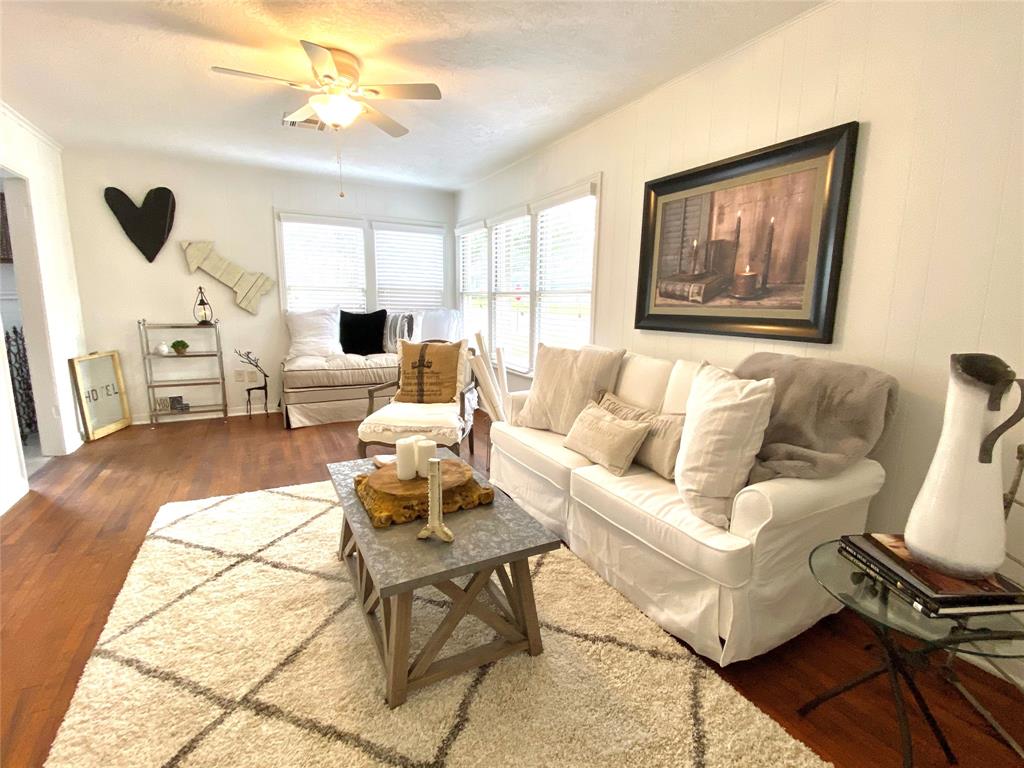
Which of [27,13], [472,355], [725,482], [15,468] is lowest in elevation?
[15,468]

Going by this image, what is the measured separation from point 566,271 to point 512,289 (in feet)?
3.00

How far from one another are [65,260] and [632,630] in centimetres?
502

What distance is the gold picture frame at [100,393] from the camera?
149 inches

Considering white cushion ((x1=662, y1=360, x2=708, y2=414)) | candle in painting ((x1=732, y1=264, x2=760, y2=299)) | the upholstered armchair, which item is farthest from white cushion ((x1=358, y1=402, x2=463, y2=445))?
candle in painting ((x1=732, y1=264, x2=760, y2=299))

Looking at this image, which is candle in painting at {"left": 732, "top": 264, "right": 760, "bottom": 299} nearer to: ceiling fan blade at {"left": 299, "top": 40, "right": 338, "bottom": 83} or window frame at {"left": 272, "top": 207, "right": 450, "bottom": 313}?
ceiling fan blade at {"left": 299, "top": 40, "right": 338, "bottom": 83}

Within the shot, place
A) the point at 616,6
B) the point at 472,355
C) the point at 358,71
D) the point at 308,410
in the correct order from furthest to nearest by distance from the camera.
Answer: the point at 308,410 < the point at 472,355 < the point at 358,71 < the point at 616,6

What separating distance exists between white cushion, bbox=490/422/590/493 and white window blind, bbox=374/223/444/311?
3.11 m

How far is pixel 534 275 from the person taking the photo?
159 inches

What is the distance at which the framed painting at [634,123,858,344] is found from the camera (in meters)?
1.95

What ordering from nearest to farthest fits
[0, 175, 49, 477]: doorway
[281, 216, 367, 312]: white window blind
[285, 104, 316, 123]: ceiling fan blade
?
[285, 104, 316, 123]: ceiling fan blade, [0, 175, 49, 477]: doorway, [281, 216, 367, 312]: white window blind

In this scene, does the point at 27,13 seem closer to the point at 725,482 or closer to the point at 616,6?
the point at 616,6

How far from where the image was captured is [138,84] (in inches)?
104

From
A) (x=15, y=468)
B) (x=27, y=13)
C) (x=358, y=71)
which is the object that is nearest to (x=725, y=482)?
(x=358, y=71)

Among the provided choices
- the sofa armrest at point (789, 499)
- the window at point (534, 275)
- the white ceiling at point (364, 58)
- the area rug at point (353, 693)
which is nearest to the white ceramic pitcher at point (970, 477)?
the sofa armrest at point (789, 499)
